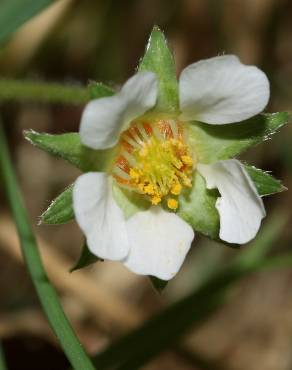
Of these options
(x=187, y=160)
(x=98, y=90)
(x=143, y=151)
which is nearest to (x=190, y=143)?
(x=187, y=160)

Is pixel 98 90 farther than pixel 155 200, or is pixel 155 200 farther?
pixel 155 200

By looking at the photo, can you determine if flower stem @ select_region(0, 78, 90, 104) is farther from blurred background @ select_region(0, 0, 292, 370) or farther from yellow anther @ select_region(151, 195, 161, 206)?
blurred background @ select_region(0, 0, 292, 370)

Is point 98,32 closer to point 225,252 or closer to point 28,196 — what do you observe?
point 28,196

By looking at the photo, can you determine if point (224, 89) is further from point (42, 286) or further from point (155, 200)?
point (42, 286)

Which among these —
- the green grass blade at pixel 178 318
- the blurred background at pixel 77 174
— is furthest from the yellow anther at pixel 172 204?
the blurred background at pixel 77 174

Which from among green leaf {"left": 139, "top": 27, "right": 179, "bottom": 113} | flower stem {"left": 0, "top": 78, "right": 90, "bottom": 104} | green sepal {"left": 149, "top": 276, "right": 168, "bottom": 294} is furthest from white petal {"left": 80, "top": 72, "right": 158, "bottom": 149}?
flower stem {"left": 0, "top": 78, "right": 90, "bottom": 104}
